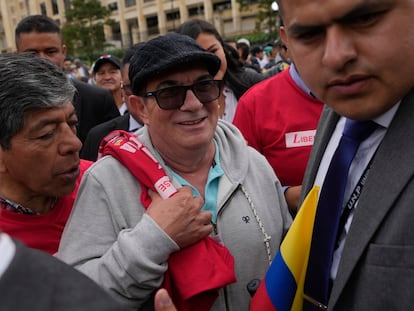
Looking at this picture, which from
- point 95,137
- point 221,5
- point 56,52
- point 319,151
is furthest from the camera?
point 221,5

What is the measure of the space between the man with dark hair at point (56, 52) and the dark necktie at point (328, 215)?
112 inches

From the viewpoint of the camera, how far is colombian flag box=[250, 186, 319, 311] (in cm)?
128

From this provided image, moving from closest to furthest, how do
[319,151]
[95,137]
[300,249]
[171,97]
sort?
1. [300,249]
2. [319,151]
3. [171,97]
4. [95,137]

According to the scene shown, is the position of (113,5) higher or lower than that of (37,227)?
higher

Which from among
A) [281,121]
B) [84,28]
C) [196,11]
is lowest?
[281,121]

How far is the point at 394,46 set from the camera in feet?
3.18

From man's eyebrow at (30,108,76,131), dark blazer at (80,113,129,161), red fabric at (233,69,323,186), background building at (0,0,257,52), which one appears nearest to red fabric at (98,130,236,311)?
man's eyebrow at (30,108,76,131)

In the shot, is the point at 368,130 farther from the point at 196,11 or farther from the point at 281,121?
the point at 196,11

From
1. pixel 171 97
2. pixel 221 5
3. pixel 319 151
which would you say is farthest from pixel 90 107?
pixel 221 5

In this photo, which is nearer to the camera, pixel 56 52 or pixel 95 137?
pixel 95 137

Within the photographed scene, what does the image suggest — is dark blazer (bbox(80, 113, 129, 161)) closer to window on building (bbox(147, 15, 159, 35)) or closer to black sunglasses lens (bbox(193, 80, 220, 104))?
black sunglasses lens (bbox(193, 80, 220, 104))

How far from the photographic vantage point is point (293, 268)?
1.29 meters

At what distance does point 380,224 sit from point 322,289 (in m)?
0.33

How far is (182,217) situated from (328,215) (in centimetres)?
53
